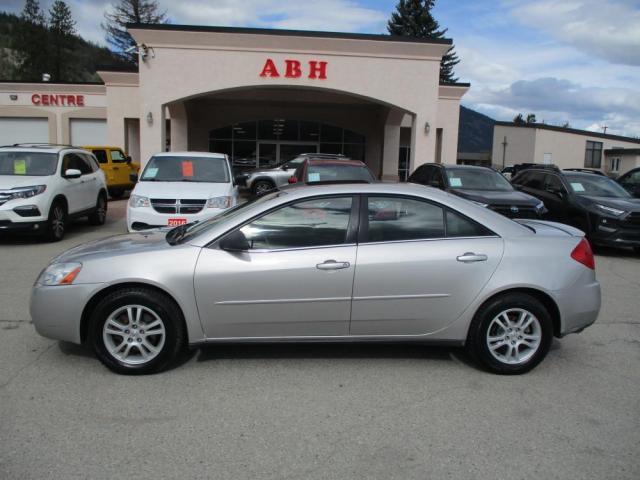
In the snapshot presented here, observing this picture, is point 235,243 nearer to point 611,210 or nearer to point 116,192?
point 611,210

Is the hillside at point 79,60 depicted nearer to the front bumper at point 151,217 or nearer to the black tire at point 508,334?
the front bumper at point 151,217

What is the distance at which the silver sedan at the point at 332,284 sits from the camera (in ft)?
13.9

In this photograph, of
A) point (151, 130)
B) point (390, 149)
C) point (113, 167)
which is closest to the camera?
point (151, 130)

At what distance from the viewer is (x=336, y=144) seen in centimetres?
2673

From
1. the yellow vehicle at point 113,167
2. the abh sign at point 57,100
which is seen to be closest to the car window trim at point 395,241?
the yellow vehicle at point 113,167

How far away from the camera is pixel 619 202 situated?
1090cm

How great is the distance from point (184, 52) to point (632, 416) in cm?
1615

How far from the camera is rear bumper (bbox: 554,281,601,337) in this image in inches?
177

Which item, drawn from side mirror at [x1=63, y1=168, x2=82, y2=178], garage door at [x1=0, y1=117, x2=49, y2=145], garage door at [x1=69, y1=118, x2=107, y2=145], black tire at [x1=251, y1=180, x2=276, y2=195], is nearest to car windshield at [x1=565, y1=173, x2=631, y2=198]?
side mirror at [x1=63, y1=168, x2=82, y2=178]

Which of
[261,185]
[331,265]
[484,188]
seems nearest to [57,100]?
[261,185]

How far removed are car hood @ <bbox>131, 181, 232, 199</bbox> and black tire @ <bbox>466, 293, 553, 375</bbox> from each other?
19.2ft

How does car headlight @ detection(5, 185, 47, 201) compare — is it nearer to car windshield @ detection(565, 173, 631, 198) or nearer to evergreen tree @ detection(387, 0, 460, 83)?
car windshield @ detection(565, 173, 631, 198)

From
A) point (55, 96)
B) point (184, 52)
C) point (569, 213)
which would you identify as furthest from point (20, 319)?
point (55, 96)

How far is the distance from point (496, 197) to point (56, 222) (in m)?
8.52
